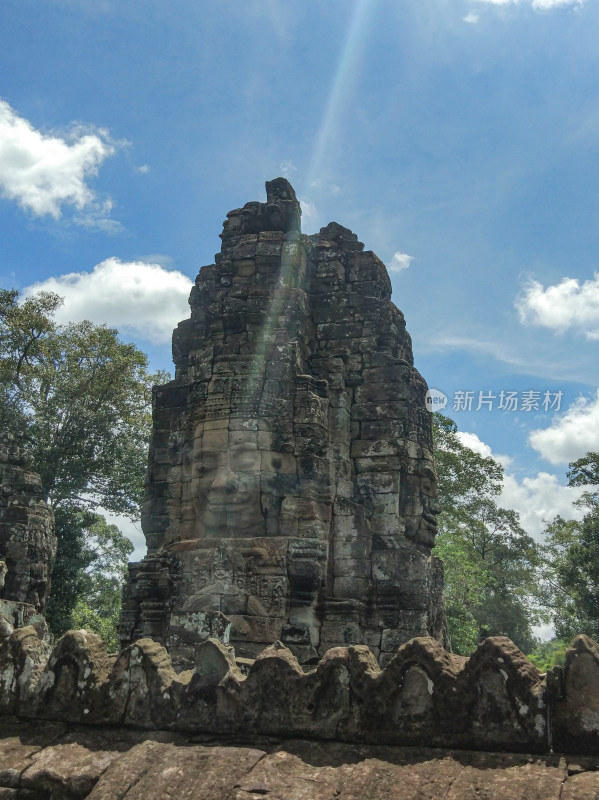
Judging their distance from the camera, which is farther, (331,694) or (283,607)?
(283,607)

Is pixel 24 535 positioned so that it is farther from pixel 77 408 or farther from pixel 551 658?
pixel 551 658

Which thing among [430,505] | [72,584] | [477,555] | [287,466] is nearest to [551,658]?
[477,555]

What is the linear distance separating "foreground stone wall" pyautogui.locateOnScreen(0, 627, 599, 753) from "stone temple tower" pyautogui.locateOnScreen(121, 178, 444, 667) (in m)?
2.56

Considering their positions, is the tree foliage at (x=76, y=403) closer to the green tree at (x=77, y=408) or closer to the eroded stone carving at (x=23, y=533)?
the green tree at (x=77, y=408)

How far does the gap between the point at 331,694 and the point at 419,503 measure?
488 centimetres

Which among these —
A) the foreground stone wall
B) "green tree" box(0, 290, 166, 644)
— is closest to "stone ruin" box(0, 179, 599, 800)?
→ the foreground stone wall

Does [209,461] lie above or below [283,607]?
above

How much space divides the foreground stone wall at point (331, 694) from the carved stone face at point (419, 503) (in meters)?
4.46

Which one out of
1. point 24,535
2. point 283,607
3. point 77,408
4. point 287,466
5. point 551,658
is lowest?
point 551,658

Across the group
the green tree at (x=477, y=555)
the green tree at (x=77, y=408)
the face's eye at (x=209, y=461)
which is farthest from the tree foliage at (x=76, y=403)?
the face's eye at (x=209, y=461)

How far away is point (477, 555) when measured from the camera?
3136cm

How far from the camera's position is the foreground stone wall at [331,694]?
373 cm

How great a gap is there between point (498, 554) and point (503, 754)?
33293 mm

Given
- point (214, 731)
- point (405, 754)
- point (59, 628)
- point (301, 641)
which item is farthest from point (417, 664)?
point (59, 628)
